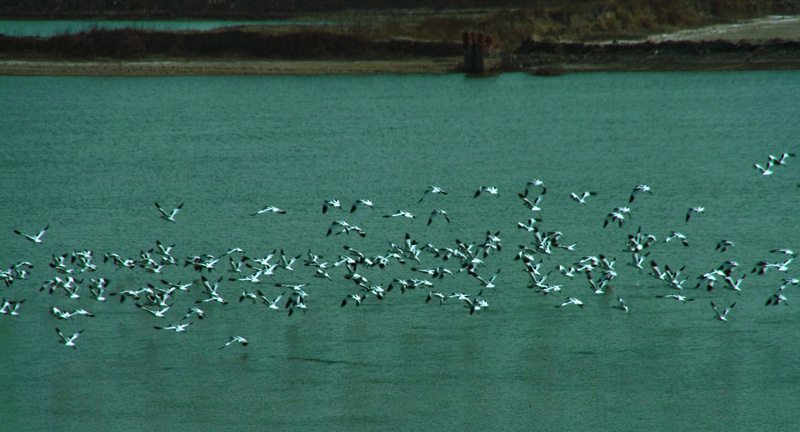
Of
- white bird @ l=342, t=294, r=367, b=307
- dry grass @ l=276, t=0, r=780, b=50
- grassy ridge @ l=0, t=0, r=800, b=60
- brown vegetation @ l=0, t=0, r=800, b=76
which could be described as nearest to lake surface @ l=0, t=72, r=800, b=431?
white bird @ l=342, t=294, r=367, b=307

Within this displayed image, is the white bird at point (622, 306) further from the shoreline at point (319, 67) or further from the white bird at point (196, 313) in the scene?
the shoreline at point (319, 67)

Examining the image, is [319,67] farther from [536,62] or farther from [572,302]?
[572,302]

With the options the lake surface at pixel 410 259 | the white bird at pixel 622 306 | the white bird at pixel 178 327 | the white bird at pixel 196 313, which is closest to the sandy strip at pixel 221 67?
the lake surface at pixel 410 259

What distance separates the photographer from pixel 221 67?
54.8m

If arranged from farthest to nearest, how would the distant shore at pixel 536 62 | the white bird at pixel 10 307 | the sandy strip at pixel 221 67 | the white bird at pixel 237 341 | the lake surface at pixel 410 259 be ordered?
the sandy strip at pixel 221 67, the distant shore at pixel 536 62, the white bird at pixel 10 307, the white bird at pixel 237 341, the lake surface at pixel 410 259

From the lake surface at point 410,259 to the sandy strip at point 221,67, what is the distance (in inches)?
146

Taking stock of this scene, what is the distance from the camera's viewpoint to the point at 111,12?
81938 mm

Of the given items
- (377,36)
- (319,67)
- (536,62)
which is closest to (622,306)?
(536,62)

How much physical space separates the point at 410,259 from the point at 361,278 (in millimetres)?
3177

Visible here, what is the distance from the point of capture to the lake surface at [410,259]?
19.6m

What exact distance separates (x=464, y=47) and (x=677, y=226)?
25.5 m

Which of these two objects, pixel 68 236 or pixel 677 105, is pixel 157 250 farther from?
pixel 677 105

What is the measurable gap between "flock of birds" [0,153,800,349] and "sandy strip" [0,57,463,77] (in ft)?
91.8

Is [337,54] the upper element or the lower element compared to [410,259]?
lower
